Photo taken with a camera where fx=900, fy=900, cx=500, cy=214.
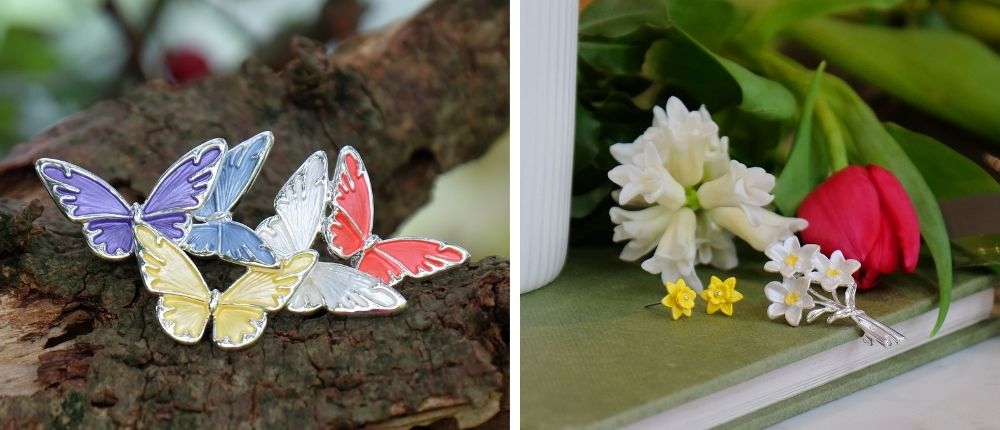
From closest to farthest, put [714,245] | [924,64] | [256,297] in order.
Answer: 1. [256,297]
2. [714,245]
3. [924,64]

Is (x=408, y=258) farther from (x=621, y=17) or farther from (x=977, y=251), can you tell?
(x=977, y=251)

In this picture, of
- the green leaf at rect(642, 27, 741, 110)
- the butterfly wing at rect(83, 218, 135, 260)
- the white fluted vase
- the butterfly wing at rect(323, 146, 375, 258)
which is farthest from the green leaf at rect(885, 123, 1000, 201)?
the butterfly wing at rect(83, 218, 135, 260)

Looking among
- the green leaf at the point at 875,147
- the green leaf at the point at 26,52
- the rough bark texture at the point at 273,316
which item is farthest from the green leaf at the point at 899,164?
the green leaf at the point at 26,52

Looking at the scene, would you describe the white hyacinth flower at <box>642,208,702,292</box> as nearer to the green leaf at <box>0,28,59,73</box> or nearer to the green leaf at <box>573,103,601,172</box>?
the green leaf at <box>573,103,601,172</box>

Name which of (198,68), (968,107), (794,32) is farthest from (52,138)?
(968,107)

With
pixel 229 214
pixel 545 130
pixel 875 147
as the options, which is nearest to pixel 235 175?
pixel 229 214

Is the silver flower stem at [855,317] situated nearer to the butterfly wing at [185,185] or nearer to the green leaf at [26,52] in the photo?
the butterfly wing at [185,185]

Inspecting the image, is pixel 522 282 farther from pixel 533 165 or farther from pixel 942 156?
pixel 942 156
